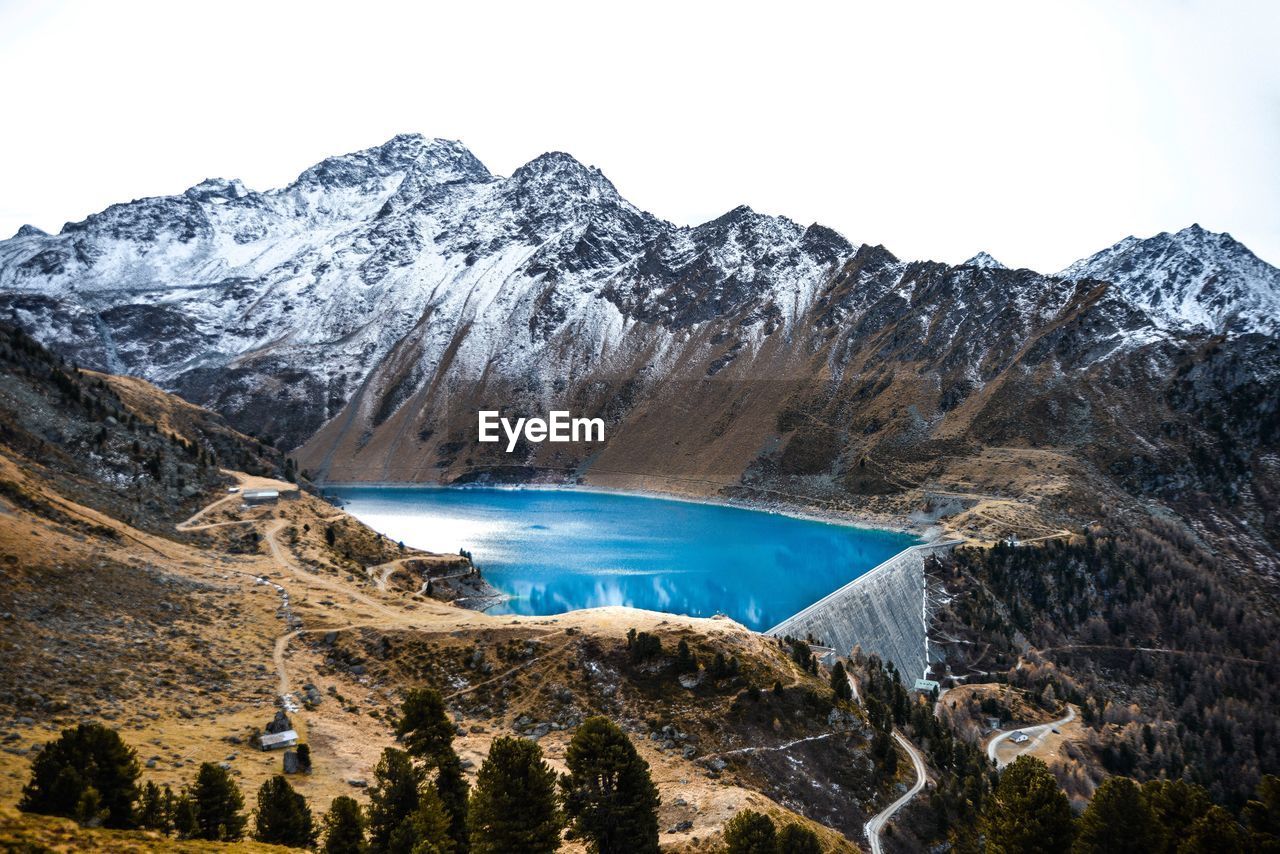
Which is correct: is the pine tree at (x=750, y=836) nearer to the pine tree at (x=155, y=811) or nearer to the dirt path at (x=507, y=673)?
the pine tree at (x=155, y=811)

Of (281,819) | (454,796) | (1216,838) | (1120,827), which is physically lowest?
(1120,827)

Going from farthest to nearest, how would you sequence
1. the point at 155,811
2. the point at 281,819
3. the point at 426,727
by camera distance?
the point at 426,727, the point at 281,819, the point at 155,811

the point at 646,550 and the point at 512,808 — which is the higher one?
the point at 512,808

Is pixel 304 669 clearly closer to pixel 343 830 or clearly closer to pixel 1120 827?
pixel 343 830

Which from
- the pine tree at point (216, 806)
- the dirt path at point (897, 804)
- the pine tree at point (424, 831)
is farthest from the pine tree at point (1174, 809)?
the pine tree at point (216, 806)

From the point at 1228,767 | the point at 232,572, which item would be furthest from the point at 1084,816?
the point at 1228,767

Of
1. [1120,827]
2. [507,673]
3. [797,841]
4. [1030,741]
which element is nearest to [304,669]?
[507,673]

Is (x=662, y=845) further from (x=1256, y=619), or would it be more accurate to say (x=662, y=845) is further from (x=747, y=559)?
(x=1256, y=619)

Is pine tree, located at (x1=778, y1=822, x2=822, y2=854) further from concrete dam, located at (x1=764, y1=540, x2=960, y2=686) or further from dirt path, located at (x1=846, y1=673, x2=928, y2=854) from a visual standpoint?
concrete dam, located at (x1=764, y1=540, x2=960, y2=686)
